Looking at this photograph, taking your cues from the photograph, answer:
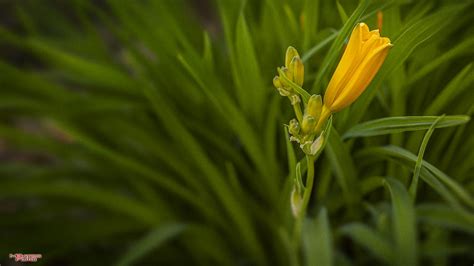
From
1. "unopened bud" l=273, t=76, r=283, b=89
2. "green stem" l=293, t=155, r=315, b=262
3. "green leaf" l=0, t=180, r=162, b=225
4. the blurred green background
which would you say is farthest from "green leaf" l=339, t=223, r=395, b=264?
"green leaf" l=0, t=180, r=162, b=225

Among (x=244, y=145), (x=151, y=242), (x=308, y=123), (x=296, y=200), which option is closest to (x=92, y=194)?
(x=151, y=242)

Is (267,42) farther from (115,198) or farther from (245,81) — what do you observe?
(115,198)

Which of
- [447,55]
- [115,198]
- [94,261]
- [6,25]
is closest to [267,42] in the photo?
[447,55]

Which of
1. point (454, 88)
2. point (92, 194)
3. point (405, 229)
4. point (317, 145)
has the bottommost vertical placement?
point (405, 229)

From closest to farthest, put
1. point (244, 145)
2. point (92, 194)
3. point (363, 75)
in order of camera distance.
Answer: point (363, 75)
point (244, 145)
point (92, 194)

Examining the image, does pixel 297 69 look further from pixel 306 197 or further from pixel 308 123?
pixel 306 197

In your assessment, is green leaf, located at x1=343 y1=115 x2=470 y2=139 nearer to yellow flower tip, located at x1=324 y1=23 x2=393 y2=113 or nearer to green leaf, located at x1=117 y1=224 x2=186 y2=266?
yellow flower tip, located at x1=324 y1=23 x2=393 y2=113

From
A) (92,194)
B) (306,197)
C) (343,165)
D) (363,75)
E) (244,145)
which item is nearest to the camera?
(363,75)
